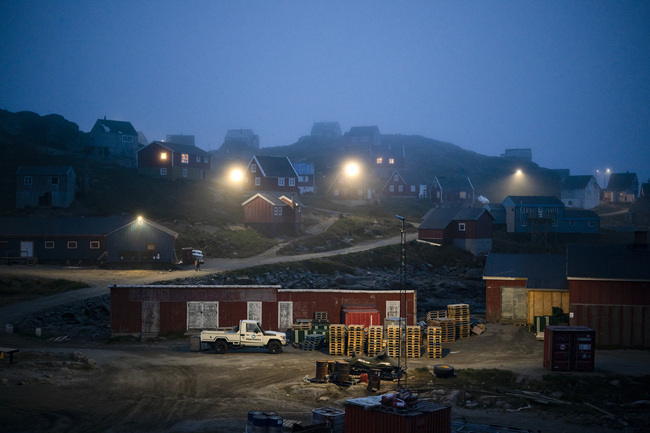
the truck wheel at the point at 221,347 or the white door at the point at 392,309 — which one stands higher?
the white door at the point at 392,309

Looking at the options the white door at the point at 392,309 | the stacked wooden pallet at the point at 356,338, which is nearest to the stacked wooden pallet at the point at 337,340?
the stacked wooden pallet at the point at 356,338

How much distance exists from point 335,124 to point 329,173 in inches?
2342

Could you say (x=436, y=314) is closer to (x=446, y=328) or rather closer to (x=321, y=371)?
(x=446, y=328)

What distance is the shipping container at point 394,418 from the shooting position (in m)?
18.6

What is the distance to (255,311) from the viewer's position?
39.1 meters

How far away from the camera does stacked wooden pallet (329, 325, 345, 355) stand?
111ft

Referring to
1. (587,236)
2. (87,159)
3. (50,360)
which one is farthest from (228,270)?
(587,236)

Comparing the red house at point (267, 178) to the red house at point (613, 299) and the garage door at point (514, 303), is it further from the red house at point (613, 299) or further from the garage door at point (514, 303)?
the red house at point (613, 299)

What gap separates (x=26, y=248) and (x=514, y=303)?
4465cm

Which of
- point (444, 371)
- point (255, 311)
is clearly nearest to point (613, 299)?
point (444, 371)

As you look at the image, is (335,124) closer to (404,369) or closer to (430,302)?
(430,302)

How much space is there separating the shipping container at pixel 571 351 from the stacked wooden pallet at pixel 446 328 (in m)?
8.68

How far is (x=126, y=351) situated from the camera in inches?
1375

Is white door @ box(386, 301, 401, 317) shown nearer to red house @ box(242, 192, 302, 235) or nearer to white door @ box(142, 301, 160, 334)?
white door @ box(142, 301, 160, 334)
